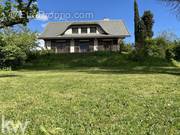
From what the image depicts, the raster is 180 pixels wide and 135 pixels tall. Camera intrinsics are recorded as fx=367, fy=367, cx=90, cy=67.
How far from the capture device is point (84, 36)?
174 ft

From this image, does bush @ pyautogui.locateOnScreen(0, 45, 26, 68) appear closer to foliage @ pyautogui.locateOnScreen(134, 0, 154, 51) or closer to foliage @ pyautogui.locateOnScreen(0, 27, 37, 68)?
foliage @ pyautogui.locateOnScreen(0, 27, 37, 68)

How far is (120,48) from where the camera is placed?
46.3 metres

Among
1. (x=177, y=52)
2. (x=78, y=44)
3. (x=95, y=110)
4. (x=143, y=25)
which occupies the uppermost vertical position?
(x=143, y=25)

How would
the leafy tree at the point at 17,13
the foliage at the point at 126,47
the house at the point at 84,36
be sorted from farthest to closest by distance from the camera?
1. the house at the point at 84,36
2. the foliage at the point at 126,47
3. the leafy tree at the point at 17,13

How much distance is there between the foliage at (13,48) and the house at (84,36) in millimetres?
15314

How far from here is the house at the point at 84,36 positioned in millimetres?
53062

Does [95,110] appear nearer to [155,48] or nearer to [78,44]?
[155,48]

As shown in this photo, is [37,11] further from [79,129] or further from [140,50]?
[140,50]

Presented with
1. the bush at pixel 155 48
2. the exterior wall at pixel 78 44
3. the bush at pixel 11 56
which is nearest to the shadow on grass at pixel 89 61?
the bush at pixel 11 56

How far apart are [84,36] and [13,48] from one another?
22285 mm

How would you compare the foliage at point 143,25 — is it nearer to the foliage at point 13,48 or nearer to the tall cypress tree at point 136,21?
the tall cypress tree at point 136,21

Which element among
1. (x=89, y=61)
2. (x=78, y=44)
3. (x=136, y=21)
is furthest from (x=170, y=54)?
(x=78, y=44)

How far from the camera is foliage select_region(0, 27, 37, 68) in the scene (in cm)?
3127

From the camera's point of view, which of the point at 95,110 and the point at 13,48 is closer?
the point at 95,110
